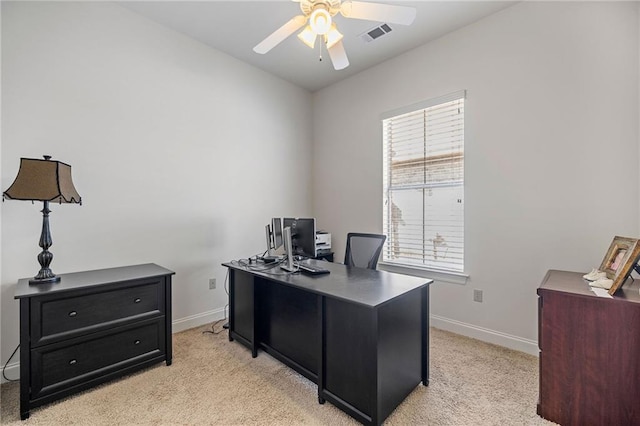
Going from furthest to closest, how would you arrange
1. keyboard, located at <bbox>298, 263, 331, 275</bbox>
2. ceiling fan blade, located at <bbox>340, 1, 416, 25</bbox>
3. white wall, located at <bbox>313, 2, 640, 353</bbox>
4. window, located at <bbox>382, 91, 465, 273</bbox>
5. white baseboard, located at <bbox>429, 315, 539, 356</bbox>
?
window, located at <bbox>382, 91, 465, 273</bbox>, white baseboard, located at <bbox>429, 315, 539, 356</bbox>, keyboard, located at <bbox>298, 263, 331, 275</bbox>, white wall, located at <bbox>313, 2, 640, 353</bbox>, ceiling fan blade, located at <bbox>340, 1, 416, 25</bbox>

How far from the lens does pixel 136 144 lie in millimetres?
2672

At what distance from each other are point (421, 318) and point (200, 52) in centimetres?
340

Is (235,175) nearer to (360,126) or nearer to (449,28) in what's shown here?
(360,126)

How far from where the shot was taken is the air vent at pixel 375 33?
2.81 metres

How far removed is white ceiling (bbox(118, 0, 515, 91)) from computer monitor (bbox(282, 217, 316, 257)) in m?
1.93

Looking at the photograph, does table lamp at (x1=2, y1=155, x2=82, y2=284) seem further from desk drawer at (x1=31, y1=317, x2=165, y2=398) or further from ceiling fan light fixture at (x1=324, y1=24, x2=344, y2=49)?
ceiling fan light fixture at (x1=324, y1=24, x2=344, y2=49)

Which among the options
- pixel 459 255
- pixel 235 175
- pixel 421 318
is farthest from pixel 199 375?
pixel 459 255

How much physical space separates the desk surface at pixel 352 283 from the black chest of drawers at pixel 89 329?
0.76 metres

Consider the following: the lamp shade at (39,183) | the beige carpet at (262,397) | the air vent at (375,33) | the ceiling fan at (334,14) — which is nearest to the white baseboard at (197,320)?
the beige carpet at (262,397)

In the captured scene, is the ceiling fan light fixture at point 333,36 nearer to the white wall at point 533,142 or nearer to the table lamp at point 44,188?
the white wall at point 533,142

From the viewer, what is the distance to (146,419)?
171 cm

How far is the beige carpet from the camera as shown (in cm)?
170

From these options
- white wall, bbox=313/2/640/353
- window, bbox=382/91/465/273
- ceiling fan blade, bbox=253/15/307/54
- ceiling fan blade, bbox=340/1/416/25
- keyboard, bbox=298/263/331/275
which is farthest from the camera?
window, bbox=382/91/465/273

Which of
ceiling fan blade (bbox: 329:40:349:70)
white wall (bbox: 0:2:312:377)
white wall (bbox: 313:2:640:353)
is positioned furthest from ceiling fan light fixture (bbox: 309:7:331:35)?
white wall (bbox: 0:2:312:377)
